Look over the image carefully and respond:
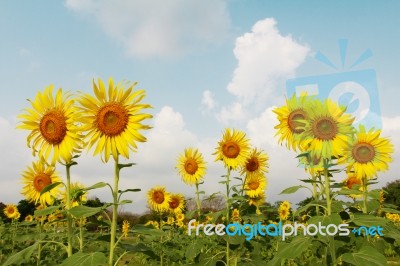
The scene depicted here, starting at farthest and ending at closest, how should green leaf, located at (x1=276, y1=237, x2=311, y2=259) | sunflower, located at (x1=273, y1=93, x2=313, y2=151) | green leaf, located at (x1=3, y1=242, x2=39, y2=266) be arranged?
1. sunflower, located at (x1=273, y1=93, x2=313, y2=151)
2. green leaf, located at (x1=3, y1=242, x2=39, y2=266)
3. green leaf, located at (x1=276, y1=237, x2=311, y2=259)

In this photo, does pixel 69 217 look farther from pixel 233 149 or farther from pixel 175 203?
pixel 175 203

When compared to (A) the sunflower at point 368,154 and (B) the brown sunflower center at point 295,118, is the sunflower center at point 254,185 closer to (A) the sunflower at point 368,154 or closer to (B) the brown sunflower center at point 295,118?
(A) the sunflower at point 368,154

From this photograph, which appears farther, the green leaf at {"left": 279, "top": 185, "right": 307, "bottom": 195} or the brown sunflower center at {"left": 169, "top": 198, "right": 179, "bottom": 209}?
the brown sunflower center at {"left": 169, "top": 198, "right": 179, "bottom": 209}

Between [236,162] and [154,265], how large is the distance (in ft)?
11.4

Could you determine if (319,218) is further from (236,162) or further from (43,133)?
(236,162)

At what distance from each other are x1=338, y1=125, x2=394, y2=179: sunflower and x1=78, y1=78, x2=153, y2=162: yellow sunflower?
3.81 meters

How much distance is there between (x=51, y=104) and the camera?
427cm

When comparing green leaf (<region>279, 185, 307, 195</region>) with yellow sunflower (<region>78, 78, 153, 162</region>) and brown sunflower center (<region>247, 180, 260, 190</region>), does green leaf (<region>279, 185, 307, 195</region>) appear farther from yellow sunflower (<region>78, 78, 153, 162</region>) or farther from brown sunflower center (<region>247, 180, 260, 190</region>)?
brown sunflower center (<region>247, 180, 260, 190</region>)

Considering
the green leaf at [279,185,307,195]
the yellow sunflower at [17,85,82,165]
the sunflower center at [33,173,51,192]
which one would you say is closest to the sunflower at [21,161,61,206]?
the sunflower center at [33,173,51,192]

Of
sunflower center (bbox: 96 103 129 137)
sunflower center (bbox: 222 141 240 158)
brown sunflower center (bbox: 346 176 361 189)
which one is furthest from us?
sunflower center (bbox: 222 141 240 158)

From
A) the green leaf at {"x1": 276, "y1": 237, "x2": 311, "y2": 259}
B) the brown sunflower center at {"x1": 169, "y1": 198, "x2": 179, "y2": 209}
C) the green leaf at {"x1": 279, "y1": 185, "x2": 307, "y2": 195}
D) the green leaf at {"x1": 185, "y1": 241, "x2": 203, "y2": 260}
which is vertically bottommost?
the green leaf at {"x1": 185, "y1": 241, "x2": 203, "y2": 260}

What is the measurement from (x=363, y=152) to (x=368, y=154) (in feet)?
0.27

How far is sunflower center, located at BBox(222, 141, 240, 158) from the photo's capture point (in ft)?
27.6

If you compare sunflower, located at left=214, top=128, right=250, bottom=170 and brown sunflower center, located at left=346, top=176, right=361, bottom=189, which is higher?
sunflower, located at left=214, top=128, right=250, bottom=170
